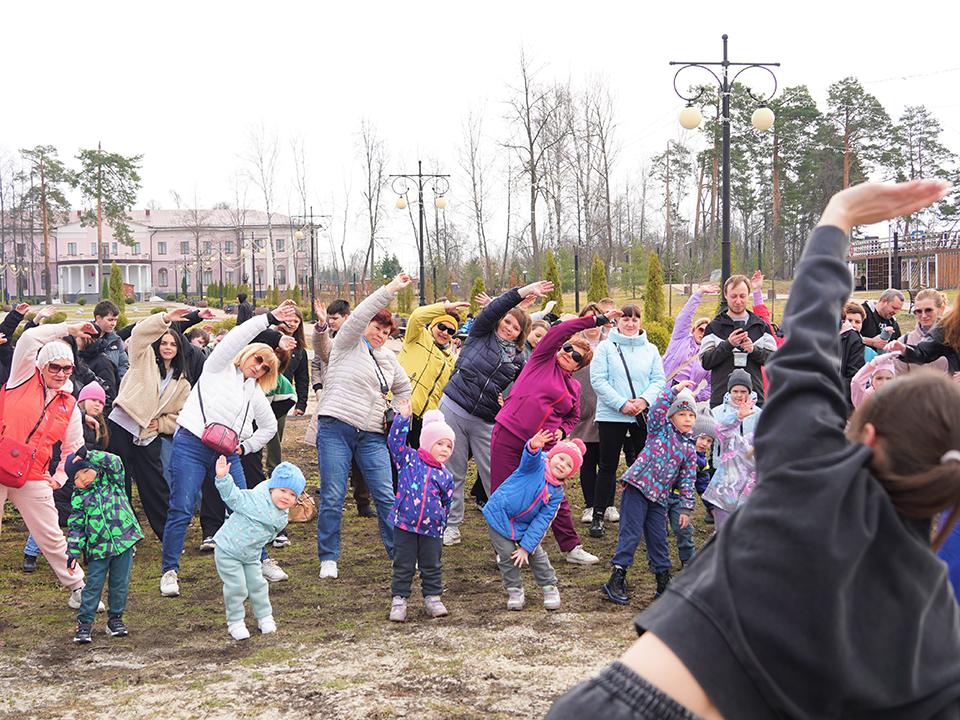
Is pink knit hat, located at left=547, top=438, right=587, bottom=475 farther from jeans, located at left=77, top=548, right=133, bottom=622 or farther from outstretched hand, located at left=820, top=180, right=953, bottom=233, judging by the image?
outstretched hand, located at left=820, top=180, right=953, bottom=233

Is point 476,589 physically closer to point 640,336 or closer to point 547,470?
point 547,470

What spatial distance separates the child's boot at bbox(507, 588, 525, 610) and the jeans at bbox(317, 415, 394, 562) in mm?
1219

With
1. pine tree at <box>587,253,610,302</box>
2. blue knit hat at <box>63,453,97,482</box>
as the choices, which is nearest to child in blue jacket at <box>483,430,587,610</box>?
blue knit hat at <box>63,453,97,482</box>

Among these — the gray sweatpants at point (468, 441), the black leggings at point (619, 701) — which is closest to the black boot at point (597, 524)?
the gray sweatpants at point (468, 441)

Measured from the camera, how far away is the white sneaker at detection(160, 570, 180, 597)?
5977 millimetres

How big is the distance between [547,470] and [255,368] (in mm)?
2297

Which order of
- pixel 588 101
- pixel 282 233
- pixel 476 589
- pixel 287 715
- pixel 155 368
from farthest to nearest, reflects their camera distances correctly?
pixel 282 233 → pixel 588 101 → pixel 155 368 → pixel 476 589 → pixel 287 715

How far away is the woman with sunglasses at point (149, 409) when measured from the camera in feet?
22.8

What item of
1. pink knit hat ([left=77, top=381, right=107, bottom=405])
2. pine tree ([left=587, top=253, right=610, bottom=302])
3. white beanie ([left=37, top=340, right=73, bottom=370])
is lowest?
pink knit hat ([left=77, top=381, right=107, bottom=405])

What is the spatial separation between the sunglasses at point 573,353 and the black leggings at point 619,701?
5.23m

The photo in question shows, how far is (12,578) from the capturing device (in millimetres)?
6504

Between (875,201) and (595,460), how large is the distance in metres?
6.52

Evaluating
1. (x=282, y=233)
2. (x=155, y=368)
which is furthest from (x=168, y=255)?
(x=155, y=368)

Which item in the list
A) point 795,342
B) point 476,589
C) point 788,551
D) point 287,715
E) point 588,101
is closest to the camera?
point 788,551
